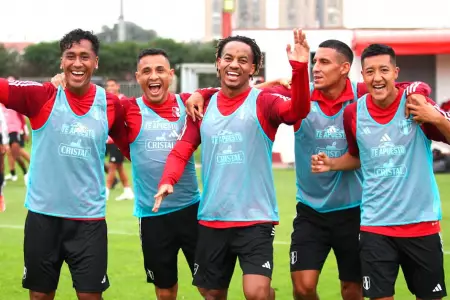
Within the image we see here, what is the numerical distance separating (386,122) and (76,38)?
8.19 feet

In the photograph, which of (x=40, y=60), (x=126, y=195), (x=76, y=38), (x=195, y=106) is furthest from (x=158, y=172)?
(x=40, y=60)

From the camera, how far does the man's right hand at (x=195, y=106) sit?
22.9ft

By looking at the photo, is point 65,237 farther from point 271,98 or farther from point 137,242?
point 137,242

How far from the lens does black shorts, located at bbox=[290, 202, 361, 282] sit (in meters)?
7.29

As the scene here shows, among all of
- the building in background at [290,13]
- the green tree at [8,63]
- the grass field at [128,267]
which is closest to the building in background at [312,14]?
the building in background at [290,13]

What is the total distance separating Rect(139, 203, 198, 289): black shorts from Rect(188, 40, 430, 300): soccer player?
0.88 m

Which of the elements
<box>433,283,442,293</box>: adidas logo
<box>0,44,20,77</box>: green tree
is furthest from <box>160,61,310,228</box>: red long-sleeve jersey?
<box>0,44,20,77</box>: green tree

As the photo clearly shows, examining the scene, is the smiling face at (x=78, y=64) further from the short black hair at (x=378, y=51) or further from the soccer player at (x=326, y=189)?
the short black hair at (x=378, y=51)

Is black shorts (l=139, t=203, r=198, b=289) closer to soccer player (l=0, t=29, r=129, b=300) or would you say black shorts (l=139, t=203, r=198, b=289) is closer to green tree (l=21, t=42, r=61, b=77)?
soccer player (l=0, t=29, r=129, b=300)

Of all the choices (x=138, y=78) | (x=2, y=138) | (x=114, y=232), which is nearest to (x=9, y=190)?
(x=2, y=138)

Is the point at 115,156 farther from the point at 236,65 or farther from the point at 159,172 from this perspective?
the point at 236,65

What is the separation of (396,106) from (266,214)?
50.3 inches

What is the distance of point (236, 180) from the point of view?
6.71m

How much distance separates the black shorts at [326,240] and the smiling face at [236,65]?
1293 millimetres
